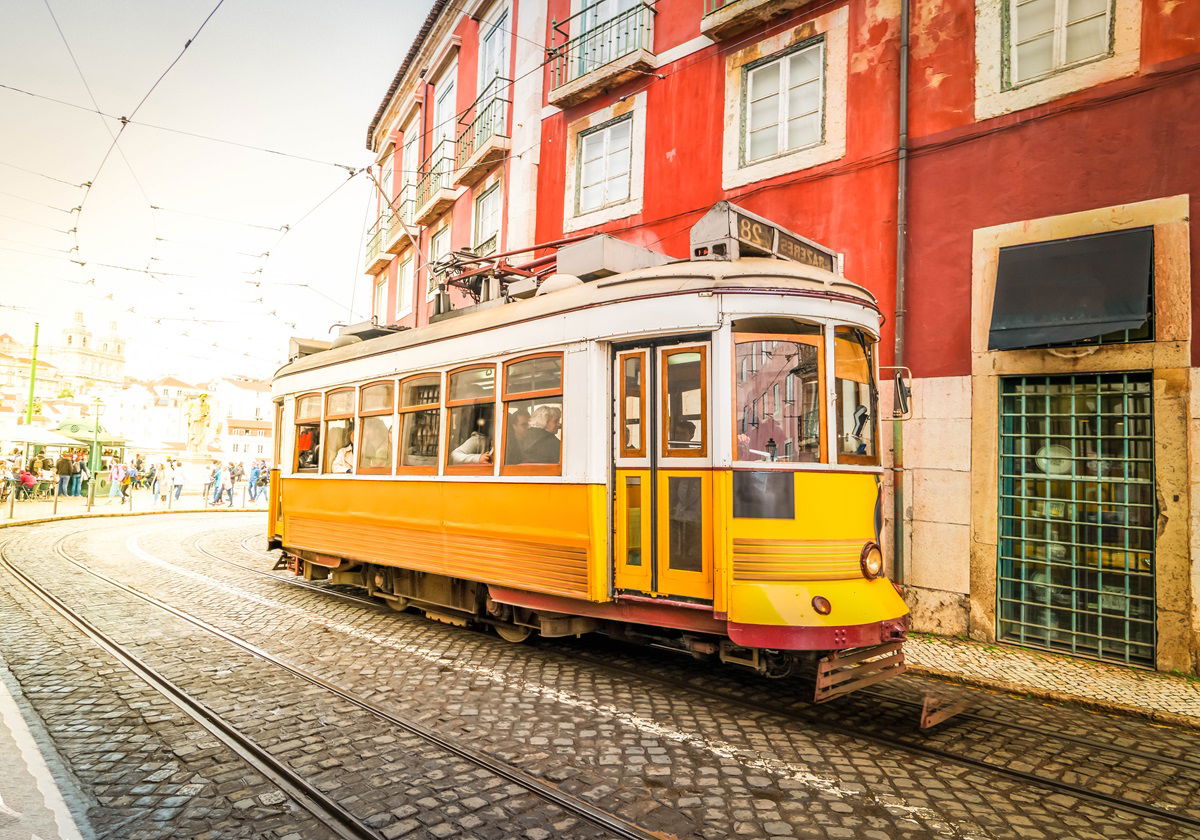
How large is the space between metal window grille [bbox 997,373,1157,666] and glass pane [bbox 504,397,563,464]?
5.20 meters

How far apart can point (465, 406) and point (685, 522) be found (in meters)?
2.76

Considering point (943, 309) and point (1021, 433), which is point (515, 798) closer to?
point (1021, 433)

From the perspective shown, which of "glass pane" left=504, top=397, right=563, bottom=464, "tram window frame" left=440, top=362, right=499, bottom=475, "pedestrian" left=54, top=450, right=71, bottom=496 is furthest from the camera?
"pedestrian" left=54, top=450, right=71, bottom=496

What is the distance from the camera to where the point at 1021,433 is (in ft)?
25.9

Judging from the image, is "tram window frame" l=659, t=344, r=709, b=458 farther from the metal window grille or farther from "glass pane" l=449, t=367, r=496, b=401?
the metal window grille

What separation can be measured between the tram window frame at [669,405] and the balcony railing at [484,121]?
1208 centimetres

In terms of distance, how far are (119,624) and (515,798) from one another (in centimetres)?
603

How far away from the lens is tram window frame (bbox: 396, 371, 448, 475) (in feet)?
24.1

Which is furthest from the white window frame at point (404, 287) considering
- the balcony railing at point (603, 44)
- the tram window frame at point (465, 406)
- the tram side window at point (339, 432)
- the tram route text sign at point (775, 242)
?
the tram route text sign at point (775, 242)

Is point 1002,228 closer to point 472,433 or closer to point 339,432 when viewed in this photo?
point 472,433

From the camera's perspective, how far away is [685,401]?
5465 millimetres

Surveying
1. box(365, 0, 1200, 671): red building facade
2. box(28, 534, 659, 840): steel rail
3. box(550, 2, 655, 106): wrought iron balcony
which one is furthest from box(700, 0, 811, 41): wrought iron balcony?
box(28, 534, 659, 840): steel rail

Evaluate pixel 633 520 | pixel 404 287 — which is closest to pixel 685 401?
pixel 633 520

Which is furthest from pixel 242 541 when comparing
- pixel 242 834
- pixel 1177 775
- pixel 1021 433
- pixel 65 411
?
pixel 65 411
